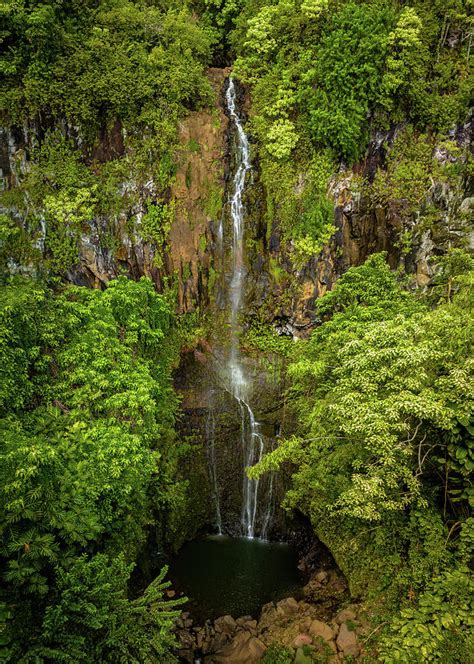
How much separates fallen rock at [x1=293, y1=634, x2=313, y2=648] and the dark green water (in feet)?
5.56

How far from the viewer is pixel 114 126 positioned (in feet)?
40.1

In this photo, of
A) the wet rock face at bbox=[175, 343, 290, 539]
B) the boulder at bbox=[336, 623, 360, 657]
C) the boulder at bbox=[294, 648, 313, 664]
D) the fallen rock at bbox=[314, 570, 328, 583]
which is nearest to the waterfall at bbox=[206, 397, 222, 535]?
the wet rock face at bbox=[175, 343, 290, 539]

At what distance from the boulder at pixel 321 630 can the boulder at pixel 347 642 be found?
0.17 meters

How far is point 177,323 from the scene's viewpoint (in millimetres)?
12828

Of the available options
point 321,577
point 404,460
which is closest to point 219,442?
point 321,577

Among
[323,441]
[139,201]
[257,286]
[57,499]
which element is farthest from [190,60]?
[57,499]

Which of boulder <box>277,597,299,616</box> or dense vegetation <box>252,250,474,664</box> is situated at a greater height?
dense vegetation <box>252,250,474,664</box>

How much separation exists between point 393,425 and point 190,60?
12.3 m

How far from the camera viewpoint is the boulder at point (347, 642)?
7.07 metres

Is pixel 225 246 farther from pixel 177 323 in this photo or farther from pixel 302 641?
pixel 302 641

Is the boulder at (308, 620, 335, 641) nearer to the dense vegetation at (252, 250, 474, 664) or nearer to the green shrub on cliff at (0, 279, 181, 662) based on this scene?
the dense vegetation at (252, 250, 474, 664)

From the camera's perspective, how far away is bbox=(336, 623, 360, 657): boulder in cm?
707

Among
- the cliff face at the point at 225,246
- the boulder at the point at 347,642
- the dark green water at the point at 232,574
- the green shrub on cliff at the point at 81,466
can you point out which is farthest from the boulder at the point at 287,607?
the cliff face at the point at 225,246

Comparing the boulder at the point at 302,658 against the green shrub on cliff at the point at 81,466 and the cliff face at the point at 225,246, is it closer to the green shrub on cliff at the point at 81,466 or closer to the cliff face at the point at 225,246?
the green shrub on cliff at the point at 81,466
